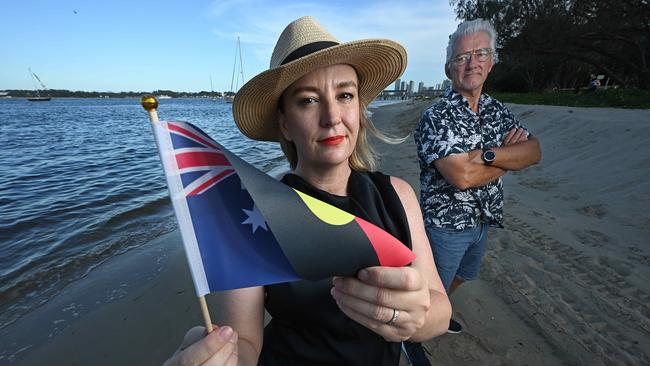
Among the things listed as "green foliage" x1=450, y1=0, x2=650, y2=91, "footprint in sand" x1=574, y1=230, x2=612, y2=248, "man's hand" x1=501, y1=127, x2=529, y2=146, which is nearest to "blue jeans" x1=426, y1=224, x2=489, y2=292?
"man's hand" x1=501, y1=127, x2=529, y2=146

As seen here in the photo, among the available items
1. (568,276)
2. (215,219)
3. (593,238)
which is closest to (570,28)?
(593,238)

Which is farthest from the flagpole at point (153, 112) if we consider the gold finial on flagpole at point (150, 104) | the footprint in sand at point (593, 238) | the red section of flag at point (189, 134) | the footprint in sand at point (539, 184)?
the footprint in sand at point (539, 184)

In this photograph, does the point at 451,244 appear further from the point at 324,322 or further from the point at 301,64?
the point at 301,64

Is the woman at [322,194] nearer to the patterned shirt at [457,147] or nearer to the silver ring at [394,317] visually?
the silver ring at [394,317]

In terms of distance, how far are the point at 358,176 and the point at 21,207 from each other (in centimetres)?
970

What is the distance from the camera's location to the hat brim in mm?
1681

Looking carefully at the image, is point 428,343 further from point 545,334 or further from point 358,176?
point 358,176

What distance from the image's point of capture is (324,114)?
1.71 meters

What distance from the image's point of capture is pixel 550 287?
11.9 ft

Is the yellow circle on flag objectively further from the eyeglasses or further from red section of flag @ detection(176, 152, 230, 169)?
the eyeglasses

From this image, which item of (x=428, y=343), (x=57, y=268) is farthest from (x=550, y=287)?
(x=57, y=268)

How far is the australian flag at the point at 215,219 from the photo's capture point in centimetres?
123

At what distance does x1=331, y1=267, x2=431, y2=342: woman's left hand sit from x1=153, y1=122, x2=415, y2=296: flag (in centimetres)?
6

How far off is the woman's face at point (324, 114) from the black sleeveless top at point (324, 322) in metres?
0.23
